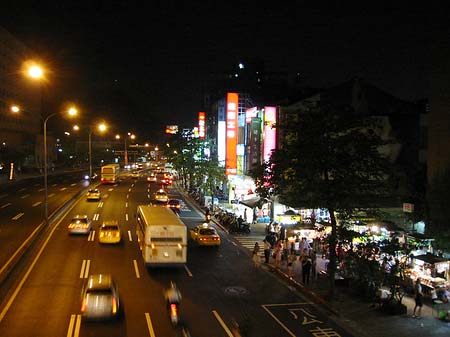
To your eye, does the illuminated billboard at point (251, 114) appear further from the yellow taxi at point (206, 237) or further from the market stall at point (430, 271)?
the market stall at point (430, 271)

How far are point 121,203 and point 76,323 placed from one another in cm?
3702

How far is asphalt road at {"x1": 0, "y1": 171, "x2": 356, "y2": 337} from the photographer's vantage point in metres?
16.7

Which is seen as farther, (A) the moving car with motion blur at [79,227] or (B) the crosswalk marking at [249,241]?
(A) the moving car with motion blur at [79,227]

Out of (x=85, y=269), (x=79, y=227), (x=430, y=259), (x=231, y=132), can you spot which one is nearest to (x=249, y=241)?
(x=79, y=227)

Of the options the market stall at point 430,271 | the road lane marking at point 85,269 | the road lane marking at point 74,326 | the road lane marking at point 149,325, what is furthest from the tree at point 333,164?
the road lane marking at point 85,269

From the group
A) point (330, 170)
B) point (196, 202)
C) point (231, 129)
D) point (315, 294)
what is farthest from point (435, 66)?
point (196, 202)

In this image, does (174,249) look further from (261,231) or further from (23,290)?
(261,231)

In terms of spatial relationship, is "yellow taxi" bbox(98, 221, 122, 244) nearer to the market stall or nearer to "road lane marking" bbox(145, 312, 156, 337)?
"road lane marking" bbox(145, 312, 156, 337)

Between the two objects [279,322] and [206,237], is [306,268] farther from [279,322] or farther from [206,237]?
[206,237]

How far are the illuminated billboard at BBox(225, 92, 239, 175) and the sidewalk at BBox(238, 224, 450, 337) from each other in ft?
96.7

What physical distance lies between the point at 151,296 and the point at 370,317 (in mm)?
9083

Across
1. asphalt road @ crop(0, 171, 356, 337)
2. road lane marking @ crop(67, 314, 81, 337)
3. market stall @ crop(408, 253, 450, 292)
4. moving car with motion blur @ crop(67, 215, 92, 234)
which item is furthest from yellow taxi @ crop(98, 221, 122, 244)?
market stall @ crop(408, 253, 450, 292)

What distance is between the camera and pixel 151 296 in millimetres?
20438

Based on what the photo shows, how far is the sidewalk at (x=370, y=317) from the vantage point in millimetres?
17172
